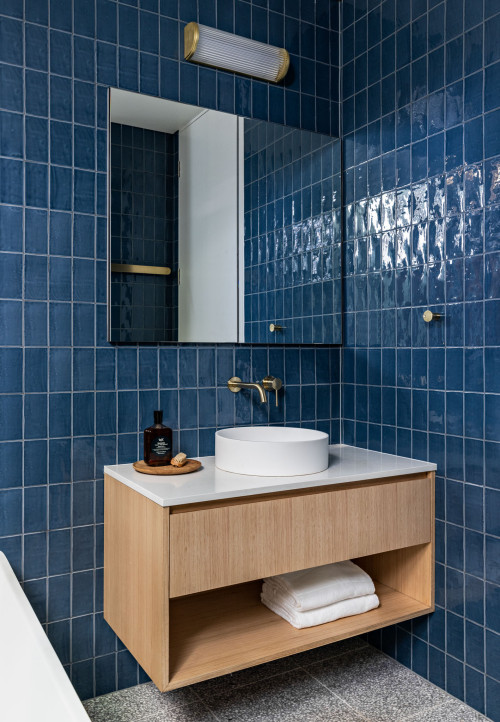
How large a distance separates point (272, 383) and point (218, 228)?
0.61 m

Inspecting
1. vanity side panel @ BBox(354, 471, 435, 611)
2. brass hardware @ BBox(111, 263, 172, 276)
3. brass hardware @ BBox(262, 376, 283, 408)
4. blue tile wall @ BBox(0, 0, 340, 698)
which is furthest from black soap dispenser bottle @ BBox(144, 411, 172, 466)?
vanity side panel @ BBox(354, 471, 435, 611)

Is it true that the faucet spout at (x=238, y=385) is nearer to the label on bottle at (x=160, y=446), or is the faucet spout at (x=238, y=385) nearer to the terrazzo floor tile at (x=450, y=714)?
the label on bottle at (x=160, y=446)

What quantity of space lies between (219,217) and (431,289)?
81cm

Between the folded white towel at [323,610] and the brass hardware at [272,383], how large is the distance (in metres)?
0.73

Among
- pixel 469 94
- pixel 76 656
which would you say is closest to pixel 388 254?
pixel 469 94

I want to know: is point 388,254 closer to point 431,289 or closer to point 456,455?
point 431,289

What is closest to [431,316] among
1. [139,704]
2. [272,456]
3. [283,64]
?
[272,456]

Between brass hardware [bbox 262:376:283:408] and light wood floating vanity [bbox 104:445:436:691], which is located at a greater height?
brass hardware [bbox 262:376:283:408]

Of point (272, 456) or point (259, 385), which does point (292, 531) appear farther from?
point (259, 385)

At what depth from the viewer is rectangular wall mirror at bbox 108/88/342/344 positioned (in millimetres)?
2072

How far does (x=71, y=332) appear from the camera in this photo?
1.98 metres

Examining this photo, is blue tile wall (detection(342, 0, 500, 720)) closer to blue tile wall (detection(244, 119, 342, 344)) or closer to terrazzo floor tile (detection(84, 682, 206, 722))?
blue tile wall (detection(244, 119, 342, 344))

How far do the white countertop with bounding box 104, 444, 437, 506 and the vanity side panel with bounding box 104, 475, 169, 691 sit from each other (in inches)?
1.5

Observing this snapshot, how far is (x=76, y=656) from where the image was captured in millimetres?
1996
